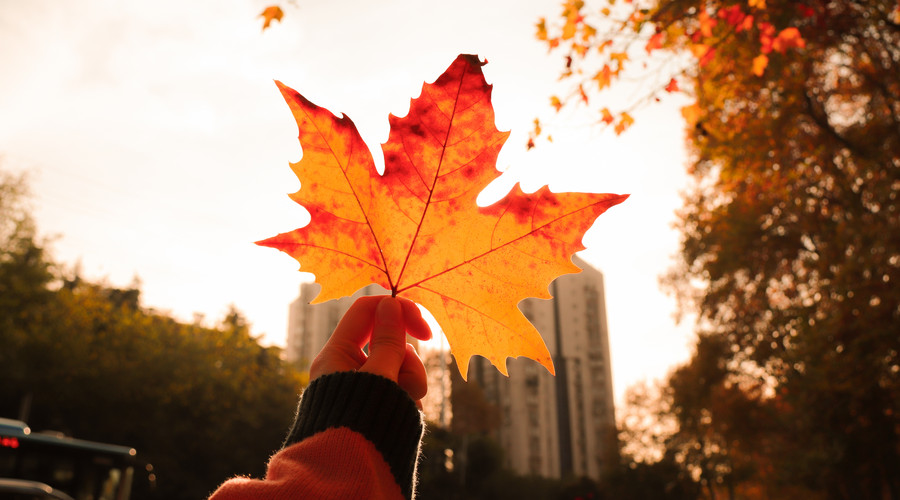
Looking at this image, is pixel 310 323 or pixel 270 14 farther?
pixel 310 323

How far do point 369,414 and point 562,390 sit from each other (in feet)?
175

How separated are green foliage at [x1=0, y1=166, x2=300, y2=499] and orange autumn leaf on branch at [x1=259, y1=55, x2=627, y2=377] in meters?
20.9

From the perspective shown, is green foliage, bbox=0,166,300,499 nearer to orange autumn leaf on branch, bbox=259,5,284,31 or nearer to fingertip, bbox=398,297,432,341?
orange autumn leaf on branch, bbox=259,5,284,31

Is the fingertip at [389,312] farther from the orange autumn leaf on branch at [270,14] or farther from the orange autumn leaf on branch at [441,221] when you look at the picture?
the orange autumn leaf on branch at [270,14]

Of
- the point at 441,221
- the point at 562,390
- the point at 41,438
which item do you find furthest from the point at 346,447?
the point at 562,390

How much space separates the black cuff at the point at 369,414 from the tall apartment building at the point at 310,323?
162 ft

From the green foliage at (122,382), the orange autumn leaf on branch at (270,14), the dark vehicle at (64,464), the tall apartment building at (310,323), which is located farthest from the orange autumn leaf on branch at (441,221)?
the tall apartment building at (310,323)

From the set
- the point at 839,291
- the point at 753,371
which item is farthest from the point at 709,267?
the point at 839,291

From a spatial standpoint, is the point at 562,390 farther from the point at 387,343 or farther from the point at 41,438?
the point at 387,343

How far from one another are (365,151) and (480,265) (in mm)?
407

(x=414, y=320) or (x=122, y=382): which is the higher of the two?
(x=122, y=382)

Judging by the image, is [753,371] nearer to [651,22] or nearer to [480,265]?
[651,22]

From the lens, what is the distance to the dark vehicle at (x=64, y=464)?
11.0 meters

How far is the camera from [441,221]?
145 centimetres
